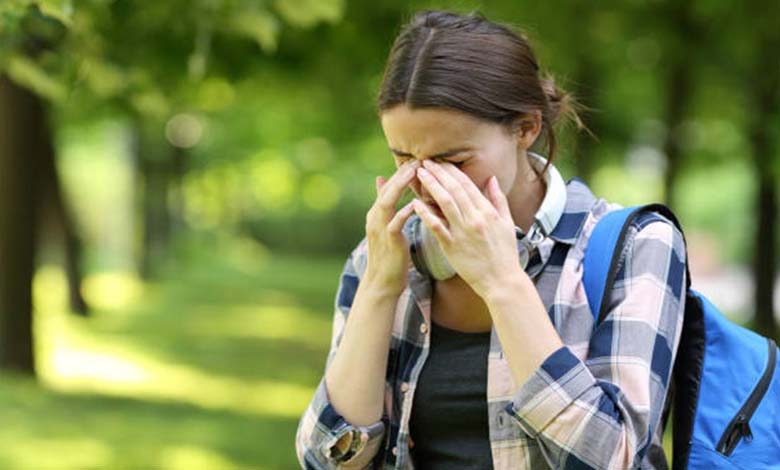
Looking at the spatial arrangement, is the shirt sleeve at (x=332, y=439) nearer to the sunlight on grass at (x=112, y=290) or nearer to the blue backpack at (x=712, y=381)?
the blue backpack at (x=712, y=381)

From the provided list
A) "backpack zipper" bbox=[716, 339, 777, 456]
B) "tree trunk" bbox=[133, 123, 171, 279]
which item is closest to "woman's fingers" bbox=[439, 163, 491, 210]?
"backpack zipper" bbox=[716, 339, 777, 456]

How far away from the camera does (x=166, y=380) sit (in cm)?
1095

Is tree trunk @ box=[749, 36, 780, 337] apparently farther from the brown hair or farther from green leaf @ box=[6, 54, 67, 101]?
the brown hair

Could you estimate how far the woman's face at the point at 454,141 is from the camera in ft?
7.15

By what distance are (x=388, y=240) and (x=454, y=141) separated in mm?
249

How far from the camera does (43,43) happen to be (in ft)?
17.9

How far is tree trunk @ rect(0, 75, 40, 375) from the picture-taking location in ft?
32.8

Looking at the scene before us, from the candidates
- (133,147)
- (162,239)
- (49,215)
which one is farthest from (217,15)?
(162,239)

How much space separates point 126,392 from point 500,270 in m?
8.57

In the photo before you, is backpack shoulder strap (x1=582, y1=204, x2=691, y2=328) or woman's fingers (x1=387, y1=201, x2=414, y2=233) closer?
backpack shoulder strap (x1=582, y1=204, x2=691, y2=328)

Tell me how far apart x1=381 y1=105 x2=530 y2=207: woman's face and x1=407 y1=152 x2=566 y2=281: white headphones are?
9 cm

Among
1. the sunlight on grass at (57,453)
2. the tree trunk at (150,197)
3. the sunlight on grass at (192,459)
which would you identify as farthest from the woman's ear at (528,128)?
the tree trunk at (150,197)

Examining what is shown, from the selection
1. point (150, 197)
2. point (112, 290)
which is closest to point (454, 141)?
point (112, 290)

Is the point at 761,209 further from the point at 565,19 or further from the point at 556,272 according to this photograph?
the point at 556,272
